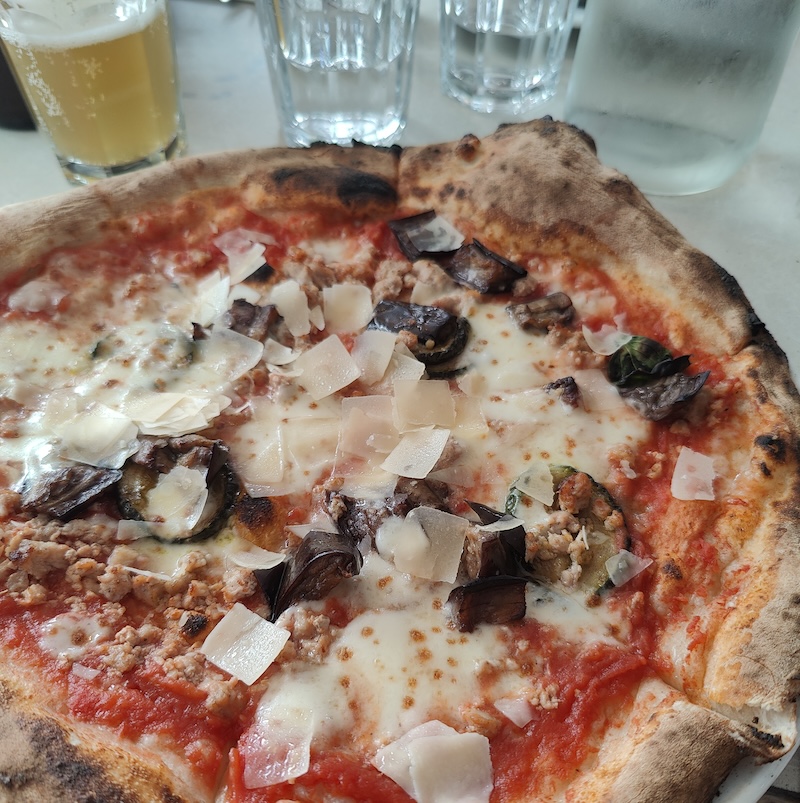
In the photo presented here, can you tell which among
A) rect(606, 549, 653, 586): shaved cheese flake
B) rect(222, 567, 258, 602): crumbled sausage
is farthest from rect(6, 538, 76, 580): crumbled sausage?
rect(606, 549, 653, 586): shaved cheese flake

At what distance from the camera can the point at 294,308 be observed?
64.1 inches

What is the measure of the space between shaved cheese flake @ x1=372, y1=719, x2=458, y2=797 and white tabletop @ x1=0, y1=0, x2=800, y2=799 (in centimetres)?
129

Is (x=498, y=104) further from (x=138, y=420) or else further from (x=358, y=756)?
(x=358, y=756)

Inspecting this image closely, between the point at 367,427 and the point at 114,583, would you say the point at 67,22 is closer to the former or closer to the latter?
the point at 367,427

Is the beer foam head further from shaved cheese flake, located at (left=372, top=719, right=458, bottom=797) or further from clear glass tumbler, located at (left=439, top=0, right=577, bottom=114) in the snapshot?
shaved cheese flake, located at (left=372, top=719, right=458, bottom=797)

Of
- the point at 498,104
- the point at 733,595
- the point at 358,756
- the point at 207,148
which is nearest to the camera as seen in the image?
the point at 358,756

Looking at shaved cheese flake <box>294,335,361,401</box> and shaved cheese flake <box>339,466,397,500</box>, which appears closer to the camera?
shaved cheese flake <box>339,466,397,500</box>

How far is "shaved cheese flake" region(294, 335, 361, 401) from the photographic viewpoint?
1.51 metres

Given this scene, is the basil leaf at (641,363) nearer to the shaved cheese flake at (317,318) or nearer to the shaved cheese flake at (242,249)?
the shaved cheese flake at (317,318)

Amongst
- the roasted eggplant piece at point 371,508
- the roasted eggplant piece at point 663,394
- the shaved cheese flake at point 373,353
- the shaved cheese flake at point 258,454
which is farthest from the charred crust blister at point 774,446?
the shaved cheese flake at point 258,454

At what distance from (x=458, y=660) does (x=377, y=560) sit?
0.20 meters

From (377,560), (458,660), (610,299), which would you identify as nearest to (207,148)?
(610,299)

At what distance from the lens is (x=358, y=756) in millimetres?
1094

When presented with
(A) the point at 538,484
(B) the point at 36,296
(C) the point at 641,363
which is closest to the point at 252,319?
(B) the point at 36,296
